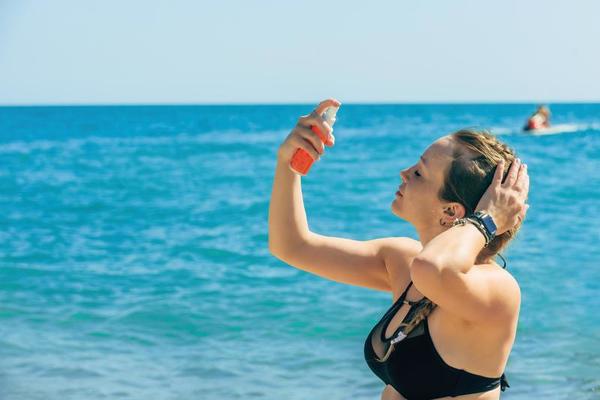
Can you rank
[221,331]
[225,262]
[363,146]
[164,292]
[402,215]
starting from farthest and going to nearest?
[363,146]
[225,262]
[164,292]
[221,331]
[402,215]

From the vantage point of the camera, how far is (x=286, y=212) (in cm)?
290

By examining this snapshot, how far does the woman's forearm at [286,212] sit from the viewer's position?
9.37 feet

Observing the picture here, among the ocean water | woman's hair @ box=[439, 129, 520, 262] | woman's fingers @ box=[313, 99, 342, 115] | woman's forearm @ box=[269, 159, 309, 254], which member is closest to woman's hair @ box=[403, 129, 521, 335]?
woman's hair @ box=[439, 129, 520, 262]

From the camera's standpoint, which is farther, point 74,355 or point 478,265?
point 74,355

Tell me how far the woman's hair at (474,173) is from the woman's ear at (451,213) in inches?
0.5

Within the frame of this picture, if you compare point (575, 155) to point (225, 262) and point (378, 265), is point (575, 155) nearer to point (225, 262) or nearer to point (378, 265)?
point (225, 262)

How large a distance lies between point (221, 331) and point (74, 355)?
1366 millimetres

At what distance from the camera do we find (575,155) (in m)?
28.4

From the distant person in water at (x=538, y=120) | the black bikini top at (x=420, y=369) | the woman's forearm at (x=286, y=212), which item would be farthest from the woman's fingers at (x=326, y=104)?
the distant person in water at (x=538, y=120)

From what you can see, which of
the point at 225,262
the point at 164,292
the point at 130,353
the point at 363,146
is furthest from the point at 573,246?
the point at 363,146

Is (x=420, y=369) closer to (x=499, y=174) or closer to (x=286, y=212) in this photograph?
(x=499, y=174)

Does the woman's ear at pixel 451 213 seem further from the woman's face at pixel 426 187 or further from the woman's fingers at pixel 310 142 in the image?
the woman's fingers at pixel 310 142

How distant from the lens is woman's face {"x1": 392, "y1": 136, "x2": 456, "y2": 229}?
2590mm

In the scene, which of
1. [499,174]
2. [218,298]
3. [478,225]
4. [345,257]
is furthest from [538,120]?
[478,225]
